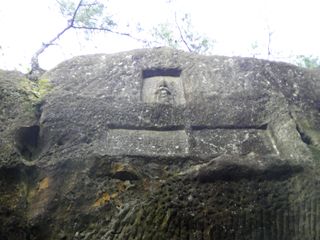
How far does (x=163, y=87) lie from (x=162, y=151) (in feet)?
3.96

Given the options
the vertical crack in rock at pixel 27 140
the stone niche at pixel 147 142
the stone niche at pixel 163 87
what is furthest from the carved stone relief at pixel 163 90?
the vertical crack in rock at pixel 27 140

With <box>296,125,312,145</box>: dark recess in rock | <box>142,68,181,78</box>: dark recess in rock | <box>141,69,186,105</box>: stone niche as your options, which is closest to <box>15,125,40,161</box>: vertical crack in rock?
<box>141,69,186,105</box>: stone niche

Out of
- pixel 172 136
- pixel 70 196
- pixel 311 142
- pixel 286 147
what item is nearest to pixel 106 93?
pixel 172 136

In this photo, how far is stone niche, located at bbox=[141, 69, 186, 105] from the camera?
4.44m

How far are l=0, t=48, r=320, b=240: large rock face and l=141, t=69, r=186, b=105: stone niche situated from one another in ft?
0.06

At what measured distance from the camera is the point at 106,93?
4.36 meters

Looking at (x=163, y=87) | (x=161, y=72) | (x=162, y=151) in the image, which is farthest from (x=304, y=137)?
(x=161, y=72)

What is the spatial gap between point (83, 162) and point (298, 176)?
1.91 metres

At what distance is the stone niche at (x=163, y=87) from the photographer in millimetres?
4441

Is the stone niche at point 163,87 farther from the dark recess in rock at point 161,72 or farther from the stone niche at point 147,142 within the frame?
the stone niche at point 147,142

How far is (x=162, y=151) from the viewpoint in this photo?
3576 mm

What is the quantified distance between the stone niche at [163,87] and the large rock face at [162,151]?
0.06ft

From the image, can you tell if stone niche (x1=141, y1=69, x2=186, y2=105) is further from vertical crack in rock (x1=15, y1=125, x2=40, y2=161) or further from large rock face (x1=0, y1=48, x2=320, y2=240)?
vertical crack in rock (x1=15, y1=125, x2=40, y2=161)

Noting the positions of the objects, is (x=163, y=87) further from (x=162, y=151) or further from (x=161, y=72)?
(x=162, y=151)
